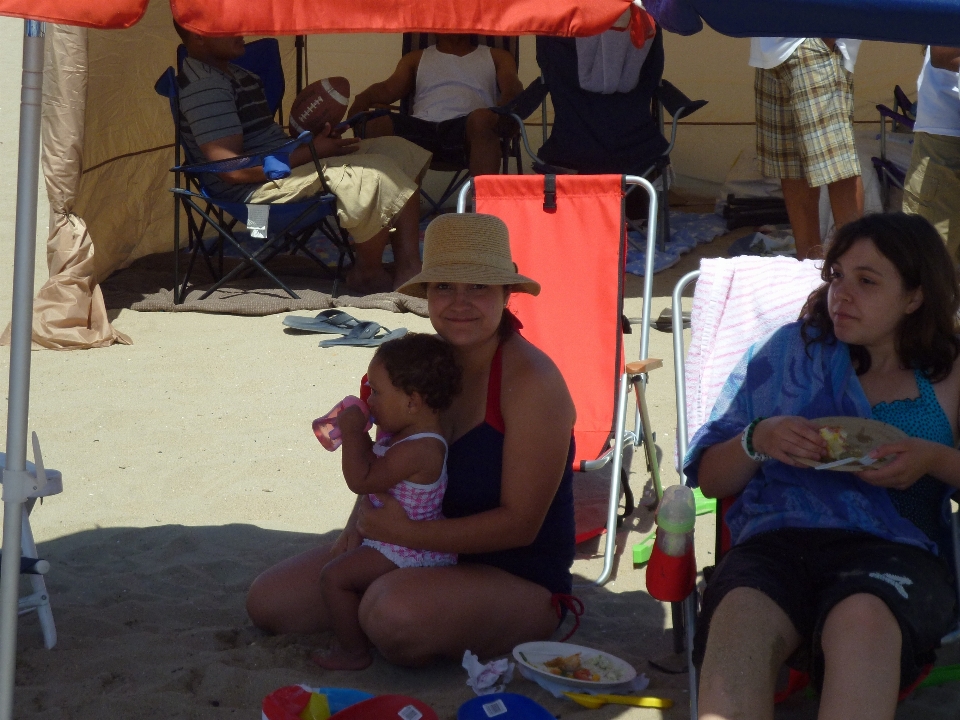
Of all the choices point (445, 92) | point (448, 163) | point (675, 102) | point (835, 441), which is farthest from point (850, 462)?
point (445, 92)

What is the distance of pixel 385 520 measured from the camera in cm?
229

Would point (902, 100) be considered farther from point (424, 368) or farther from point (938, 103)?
point (424, 368)

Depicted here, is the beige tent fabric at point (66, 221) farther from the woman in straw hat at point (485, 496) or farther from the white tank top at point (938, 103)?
the white tank top at point (938, 103)

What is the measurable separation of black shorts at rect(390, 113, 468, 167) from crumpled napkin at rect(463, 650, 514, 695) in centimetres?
464

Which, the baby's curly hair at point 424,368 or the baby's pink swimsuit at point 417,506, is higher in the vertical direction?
the baby's curly hair at point 424,368

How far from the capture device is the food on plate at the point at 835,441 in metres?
1.94

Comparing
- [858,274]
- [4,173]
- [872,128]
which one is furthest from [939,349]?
[4,173]

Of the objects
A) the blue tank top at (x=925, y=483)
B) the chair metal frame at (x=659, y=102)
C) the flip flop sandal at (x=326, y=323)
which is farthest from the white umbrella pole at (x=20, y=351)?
the chair metal frame at (x=659, y=102)

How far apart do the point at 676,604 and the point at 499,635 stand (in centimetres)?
38

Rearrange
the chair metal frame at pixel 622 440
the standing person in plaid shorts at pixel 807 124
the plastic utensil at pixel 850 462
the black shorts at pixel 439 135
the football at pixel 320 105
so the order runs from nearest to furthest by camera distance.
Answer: the plastic utensil at pixel 850 462 → the chair metal frame at pixel 622 440 → the standing person in plaid shorts at pixel 807 124 → the football at pixel 320 105 → the black shorts at pixel 439 135

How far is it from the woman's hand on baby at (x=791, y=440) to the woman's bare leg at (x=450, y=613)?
65cm

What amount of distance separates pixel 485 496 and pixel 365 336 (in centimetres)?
257

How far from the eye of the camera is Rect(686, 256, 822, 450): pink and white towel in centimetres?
257

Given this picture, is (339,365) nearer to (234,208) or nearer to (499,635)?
(234,208)
